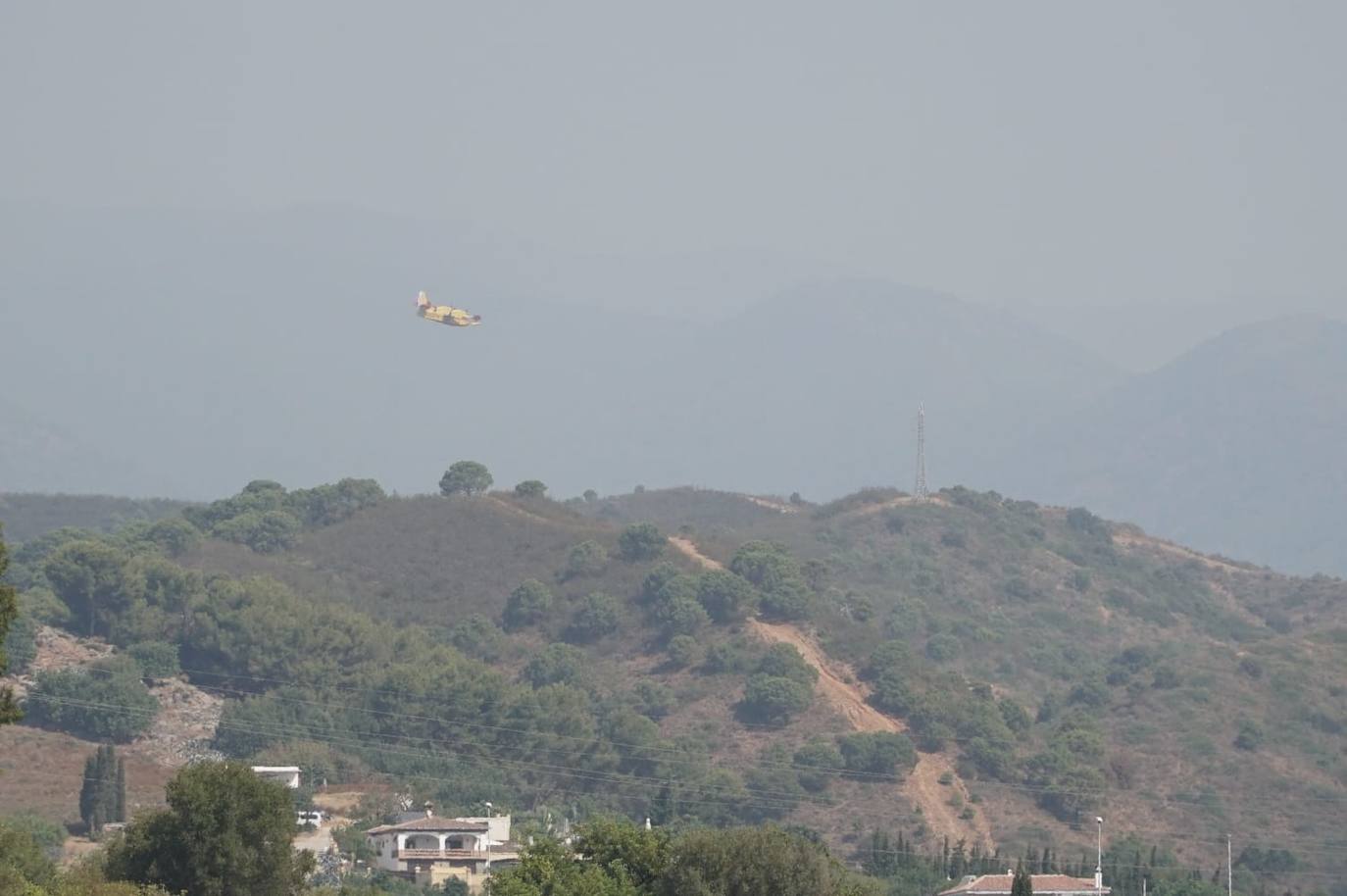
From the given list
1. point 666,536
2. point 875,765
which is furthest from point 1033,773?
point 666,536

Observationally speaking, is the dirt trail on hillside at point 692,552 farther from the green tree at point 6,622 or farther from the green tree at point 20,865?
the green tree at point 6,622

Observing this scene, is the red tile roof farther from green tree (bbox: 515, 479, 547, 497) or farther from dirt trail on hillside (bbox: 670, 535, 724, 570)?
green tree (bbox: 515, 479, 547, 497)

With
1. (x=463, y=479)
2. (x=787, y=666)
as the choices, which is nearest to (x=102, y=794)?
(x=787, y=666)

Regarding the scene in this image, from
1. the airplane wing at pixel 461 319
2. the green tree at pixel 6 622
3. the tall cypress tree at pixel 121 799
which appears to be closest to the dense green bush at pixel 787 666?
the airplane wing at pixel 461 319

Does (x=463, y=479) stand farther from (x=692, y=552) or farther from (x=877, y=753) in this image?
(x=877, y=753)

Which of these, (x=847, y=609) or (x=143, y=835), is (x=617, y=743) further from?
(x=143, y=835)
